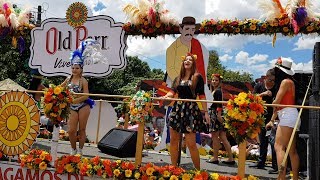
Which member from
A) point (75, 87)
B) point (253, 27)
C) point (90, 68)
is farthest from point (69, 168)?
point (253, 27)

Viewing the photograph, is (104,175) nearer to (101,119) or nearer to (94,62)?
(94,62)

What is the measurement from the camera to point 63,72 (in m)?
8.02

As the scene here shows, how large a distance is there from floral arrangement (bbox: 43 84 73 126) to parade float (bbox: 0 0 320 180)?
0.01 m

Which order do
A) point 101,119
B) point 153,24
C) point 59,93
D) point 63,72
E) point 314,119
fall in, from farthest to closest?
1. point 101,119
2. point 63,72
3. point 153,24
4. point 59,93
5. point 314,119

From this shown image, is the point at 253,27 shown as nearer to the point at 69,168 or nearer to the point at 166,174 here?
the point at 166,174

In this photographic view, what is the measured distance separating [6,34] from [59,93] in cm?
420

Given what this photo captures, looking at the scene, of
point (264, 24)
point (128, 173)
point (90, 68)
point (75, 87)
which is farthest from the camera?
point (90, 68)

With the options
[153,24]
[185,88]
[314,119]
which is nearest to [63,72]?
[153,24]

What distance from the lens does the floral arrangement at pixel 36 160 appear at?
16.2ft

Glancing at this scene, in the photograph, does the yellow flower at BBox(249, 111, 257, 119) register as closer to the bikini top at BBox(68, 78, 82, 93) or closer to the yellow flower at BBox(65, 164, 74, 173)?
the yellow flower at BBox(65, 164, 74, 173)

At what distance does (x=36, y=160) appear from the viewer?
4.94 m

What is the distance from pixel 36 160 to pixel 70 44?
3564 millimetres

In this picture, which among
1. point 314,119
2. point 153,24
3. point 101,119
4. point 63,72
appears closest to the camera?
point 314,119

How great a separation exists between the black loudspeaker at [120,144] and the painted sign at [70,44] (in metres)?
1.21
